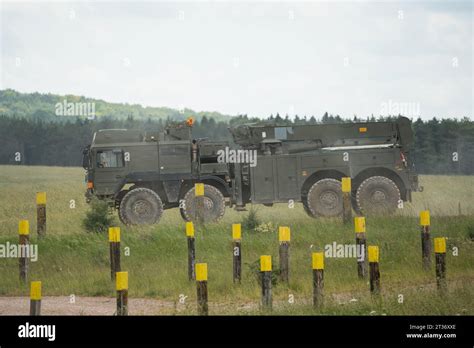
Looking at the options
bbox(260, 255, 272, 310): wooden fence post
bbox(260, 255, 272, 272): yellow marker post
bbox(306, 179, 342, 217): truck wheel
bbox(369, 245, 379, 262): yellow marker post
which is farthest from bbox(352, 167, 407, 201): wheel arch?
bbox(260, 255, 272, 272): yellow marker post

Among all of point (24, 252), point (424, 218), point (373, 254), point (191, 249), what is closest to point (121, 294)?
point (373, 254)

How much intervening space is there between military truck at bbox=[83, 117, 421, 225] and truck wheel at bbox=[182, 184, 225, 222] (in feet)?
0.09

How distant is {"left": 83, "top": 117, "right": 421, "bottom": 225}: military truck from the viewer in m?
26.7

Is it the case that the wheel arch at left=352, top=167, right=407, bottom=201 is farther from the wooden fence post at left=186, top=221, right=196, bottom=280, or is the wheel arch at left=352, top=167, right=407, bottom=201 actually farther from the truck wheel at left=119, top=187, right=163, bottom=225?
the wooden fence post at left=186, top=221, right=196, bottom=280

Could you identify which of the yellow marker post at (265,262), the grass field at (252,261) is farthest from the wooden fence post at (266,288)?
the grass field at (252,261)

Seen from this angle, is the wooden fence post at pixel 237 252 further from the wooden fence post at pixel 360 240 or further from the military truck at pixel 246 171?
the military truck at pixel 246 171

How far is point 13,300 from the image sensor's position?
59.2ft

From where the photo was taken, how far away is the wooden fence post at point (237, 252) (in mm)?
17750

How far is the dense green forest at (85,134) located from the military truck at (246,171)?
37.8 ft

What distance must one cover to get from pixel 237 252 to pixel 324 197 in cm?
933
